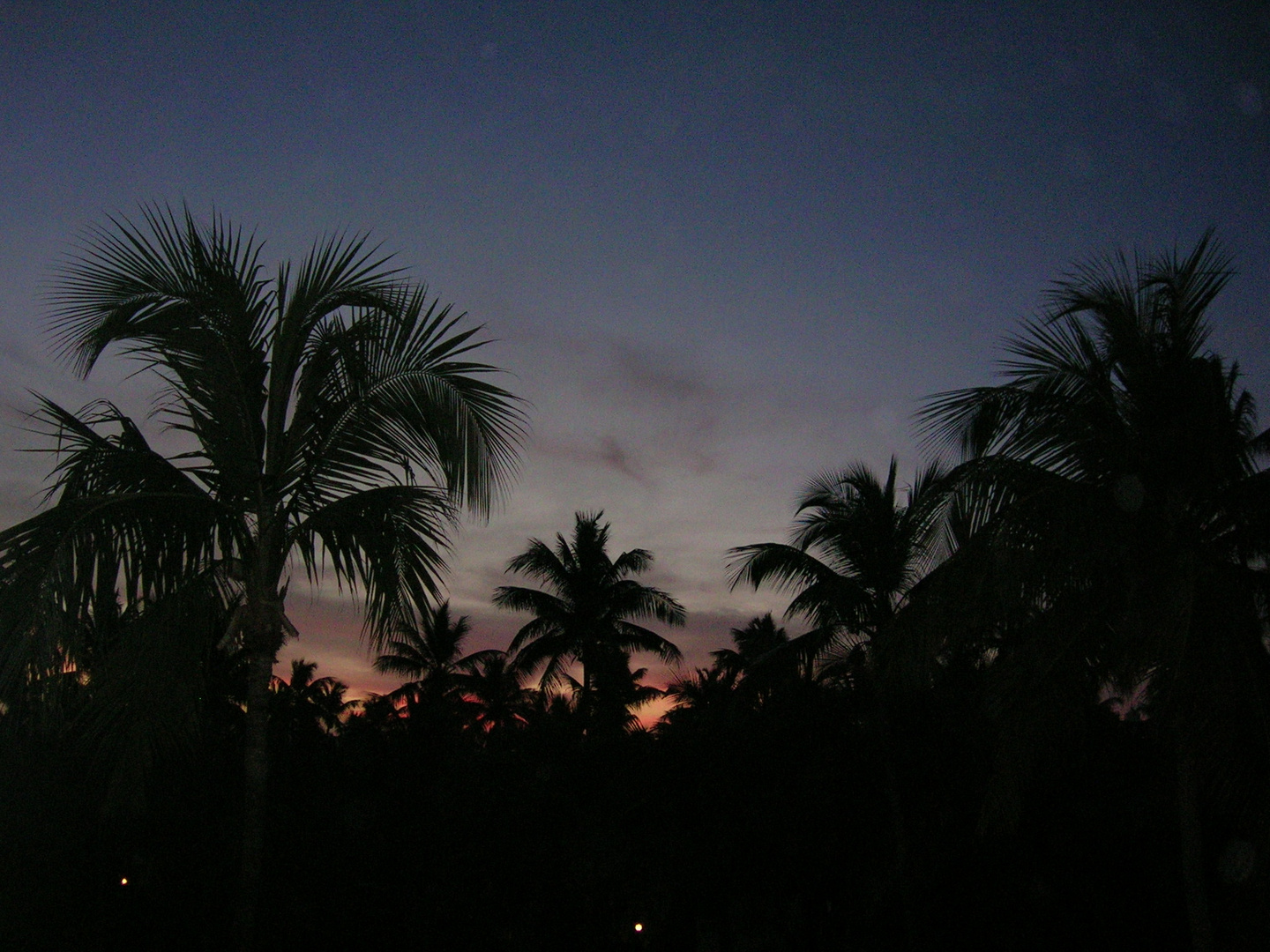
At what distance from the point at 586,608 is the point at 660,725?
381 inches

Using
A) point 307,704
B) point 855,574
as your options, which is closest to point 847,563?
point 855,574

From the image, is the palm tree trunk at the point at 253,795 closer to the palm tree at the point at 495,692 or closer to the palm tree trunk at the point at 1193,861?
the palm tree trunk at the point at 1193,861

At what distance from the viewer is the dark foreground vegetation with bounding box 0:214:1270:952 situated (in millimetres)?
4930

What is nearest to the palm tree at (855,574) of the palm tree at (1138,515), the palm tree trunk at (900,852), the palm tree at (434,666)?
the palm tree trunk at (900,852)

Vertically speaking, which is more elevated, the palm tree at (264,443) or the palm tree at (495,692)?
the palm tree at (495,692)

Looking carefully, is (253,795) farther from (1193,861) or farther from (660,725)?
(660,725)

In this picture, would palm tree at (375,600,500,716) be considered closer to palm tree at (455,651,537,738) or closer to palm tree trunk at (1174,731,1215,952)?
palm tree at (455,651,537,738)

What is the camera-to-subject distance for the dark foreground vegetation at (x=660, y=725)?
493 centimetres

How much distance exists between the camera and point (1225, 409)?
649 centimetres

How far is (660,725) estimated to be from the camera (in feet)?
53.9

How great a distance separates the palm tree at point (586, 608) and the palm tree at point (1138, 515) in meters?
18.8

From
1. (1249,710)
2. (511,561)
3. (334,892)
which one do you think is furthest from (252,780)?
(511,561)

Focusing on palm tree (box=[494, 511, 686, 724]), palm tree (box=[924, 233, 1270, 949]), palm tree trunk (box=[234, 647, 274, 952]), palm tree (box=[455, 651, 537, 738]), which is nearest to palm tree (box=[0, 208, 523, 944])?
palm tree trunk (box=[234, 647, 274, 952])

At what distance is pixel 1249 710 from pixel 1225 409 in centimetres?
214
